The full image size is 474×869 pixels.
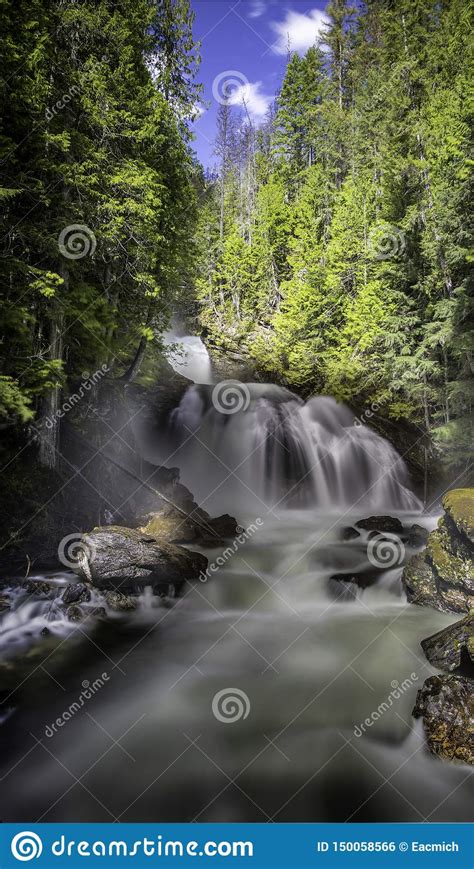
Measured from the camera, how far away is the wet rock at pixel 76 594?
7.78 metres

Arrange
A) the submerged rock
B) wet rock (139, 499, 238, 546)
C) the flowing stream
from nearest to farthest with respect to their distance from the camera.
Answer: the flowing stream
the submerged rock
wet rock (139, 499, 238, 546)

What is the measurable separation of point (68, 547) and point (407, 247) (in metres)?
14.9

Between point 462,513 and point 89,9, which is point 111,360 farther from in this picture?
point 462,513

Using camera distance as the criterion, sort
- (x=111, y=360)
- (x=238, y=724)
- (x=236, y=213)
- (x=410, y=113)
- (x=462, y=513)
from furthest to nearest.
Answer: (x=236, y=213) → (x=410, y=113) → (x=111, y=360) → (x=462, y=513) → (x=238, y=724)

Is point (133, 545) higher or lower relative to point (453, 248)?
lower

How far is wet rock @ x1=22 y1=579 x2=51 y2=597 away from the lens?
7.80 meters

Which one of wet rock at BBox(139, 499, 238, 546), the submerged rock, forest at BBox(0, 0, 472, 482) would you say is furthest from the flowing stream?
forest at BBox(0, 0, 472, 482)

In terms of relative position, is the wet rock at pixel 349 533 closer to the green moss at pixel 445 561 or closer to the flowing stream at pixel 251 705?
the flowing stream at pixel 251 705

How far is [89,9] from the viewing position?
989 centimetres

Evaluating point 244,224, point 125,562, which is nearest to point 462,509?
point 125,562

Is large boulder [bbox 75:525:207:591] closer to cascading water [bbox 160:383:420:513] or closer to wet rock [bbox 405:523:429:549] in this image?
wet rock [bbox 405:523:429:549]

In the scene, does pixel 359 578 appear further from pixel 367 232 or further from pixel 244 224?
pixel 244 224

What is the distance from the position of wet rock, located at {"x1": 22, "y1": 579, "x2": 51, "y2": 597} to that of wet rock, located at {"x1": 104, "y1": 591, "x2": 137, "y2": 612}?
1070 millimetres

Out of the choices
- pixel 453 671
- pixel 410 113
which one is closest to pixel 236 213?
pixel 410 113
